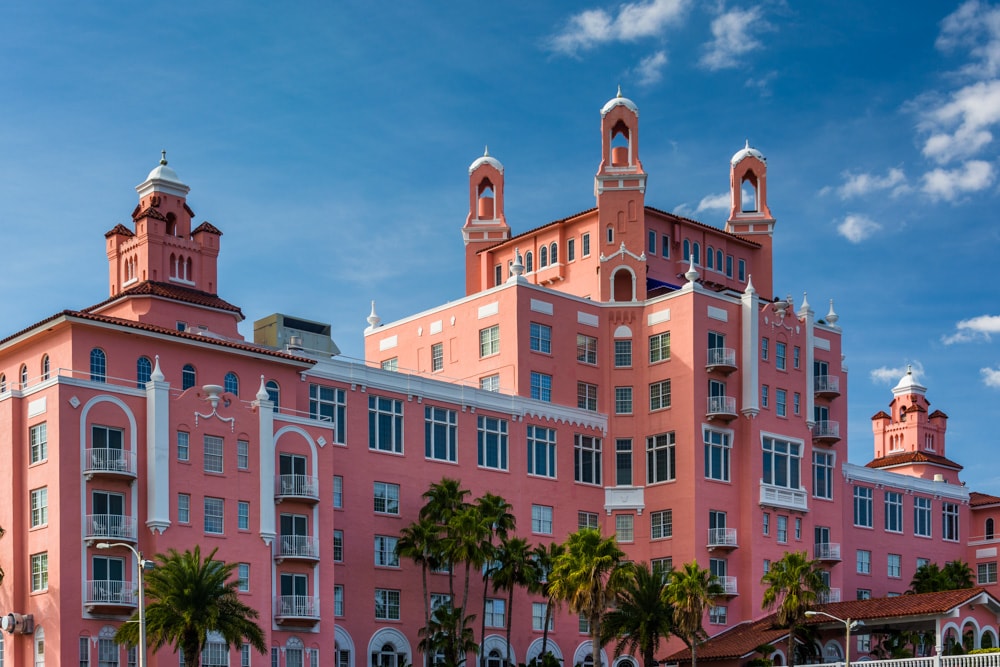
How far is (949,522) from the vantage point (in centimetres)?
11244

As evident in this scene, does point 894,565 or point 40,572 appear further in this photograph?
point 894,565

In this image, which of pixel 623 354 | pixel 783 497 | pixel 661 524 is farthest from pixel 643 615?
pixel 623 354

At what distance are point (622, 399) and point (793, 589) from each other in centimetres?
1863

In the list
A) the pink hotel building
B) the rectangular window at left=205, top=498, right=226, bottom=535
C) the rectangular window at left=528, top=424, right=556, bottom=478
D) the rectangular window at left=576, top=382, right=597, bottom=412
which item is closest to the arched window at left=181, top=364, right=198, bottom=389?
the pink hotel building

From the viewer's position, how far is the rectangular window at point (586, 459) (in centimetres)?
9100

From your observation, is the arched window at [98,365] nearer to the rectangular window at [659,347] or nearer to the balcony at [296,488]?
the balcony at [296,488]

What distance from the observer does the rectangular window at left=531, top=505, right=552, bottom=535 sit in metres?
87.6

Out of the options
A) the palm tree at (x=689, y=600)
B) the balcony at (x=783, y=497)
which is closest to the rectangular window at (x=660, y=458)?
the balcony at (x=783, y=497)

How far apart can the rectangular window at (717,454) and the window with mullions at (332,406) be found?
22.2m

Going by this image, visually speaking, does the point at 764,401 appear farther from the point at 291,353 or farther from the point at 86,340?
the point at 86,340

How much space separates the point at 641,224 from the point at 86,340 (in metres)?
39.0

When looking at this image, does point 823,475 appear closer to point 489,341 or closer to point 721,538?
point 721,538

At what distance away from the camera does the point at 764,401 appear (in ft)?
306

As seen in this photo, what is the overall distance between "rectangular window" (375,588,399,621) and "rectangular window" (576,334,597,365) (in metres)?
20.1
